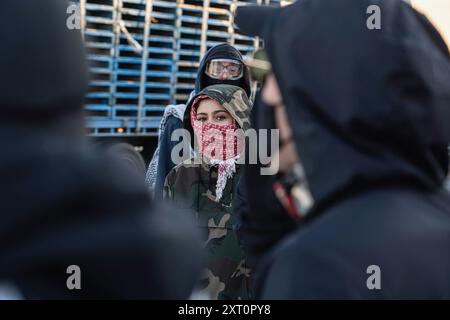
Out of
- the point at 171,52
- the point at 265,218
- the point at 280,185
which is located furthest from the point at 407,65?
the point at 171,52

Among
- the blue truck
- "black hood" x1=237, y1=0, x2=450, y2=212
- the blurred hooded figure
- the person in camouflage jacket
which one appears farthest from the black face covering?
the blurred hooded figure

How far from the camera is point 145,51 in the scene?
9422 mm

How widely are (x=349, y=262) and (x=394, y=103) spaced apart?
0.33m

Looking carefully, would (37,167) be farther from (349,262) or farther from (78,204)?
(349,262)

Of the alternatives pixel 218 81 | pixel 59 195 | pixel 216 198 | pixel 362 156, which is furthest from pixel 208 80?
pixel 59 195

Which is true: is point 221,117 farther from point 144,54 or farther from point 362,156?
point 144,54

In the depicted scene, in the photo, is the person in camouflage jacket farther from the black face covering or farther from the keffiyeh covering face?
the black face covering

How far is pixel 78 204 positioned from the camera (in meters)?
1.06

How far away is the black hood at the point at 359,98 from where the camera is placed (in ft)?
4.81

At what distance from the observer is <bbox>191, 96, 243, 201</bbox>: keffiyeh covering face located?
4.13 m

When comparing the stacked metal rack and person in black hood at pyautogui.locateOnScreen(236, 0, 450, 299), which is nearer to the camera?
person in black hood at pyautogui.locateOnScreen(236, 0, 450, 299)

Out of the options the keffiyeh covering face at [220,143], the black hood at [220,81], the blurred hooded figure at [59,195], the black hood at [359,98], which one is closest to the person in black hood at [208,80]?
the black hood at [220,81]

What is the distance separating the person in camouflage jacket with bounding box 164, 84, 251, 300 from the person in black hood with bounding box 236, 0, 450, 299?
88.9 inches
